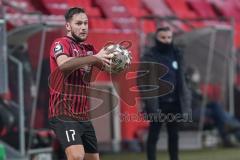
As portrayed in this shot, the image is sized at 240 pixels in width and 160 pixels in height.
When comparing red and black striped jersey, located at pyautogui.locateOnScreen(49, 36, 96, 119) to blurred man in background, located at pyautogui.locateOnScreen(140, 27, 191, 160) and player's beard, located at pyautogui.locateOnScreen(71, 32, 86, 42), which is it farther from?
blurred man in background, located at pyautogui.locateOnScreen(140, 27, 191, 160)

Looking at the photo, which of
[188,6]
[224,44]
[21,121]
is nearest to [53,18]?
[21,121]

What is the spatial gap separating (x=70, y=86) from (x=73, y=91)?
0.18 feet

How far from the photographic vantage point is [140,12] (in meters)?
17.0

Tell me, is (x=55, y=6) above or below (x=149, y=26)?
above

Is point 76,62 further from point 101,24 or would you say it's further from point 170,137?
point 101,24

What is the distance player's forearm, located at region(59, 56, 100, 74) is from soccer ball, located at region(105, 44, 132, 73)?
21 centimetres

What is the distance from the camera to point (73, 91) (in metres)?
7.48

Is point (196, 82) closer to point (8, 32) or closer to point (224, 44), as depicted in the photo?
point (224, 44)

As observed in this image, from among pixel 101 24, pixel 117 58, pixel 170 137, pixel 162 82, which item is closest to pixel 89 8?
pixel 101 24

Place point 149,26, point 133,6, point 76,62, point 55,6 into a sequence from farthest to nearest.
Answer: point 133,6
point 149,26
point 55,6
point 76,62

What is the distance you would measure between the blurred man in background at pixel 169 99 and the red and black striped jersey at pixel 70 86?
3.46 metres

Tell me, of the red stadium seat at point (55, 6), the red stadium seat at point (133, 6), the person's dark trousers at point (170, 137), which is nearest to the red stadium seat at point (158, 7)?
the red stadium seat at point (133, 6)

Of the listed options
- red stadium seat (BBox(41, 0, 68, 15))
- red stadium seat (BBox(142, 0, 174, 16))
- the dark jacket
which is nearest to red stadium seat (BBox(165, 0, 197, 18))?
red stadium seat (BBox(142, 0, 174, 16))

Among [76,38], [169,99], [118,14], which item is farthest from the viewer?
[118,14]
